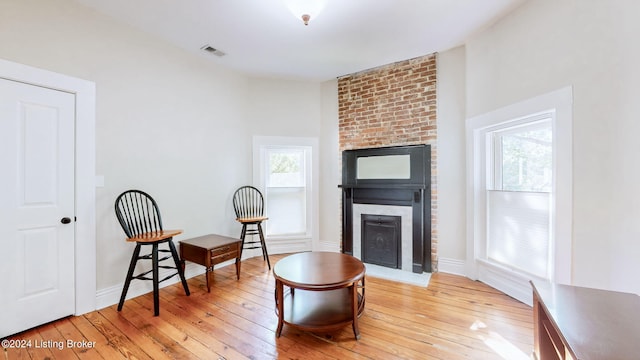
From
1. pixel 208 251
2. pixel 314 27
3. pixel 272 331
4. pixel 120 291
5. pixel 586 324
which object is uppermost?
pixel 314 27

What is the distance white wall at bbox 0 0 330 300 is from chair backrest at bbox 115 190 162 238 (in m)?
0.10

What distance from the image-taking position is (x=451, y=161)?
3256mm

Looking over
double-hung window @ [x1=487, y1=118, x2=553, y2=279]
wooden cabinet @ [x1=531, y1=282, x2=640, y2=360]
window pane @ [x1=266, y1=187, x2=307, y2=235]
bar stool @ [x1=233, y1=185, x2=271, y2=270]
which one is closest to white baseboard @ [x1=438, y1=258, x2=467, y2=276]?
double-hung window @ [x1=487, y1=118, x2=553, y2=279]

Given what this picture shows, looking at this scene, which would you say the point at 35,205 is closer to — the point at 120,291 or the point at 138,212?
the point at 138,212

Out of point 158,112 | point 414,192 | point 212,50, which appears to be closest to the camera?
point 158,112

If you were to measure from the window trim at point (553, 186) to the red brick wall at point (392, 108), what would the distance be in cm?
43

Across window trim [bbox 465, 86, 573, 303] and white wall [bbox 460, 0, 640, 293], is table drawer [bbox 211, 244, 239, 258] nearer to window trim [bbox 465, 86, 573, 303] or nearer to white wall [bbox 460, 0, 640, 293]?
window trim [bbox 465, 86, 573, 303]

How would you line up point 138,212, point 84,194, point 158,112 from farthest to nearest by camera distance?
point 158,112, point 138,212, point 84,194

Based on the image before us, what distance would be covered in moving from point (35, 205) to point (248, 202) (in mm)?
2210

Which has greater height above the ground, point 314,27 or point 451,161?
point 314,27

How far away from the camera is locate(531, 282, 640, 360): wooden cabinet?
0.91 metres

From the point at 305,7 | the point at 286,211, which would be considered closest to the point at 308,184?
the point at 286,211

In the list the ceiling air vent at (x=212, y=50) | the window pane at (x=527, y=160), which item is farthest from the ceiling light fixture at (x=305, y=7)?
the window pane at (x=527, y=160)

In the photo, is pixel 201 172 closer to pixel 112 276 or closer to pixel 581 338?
pixel 112 276
